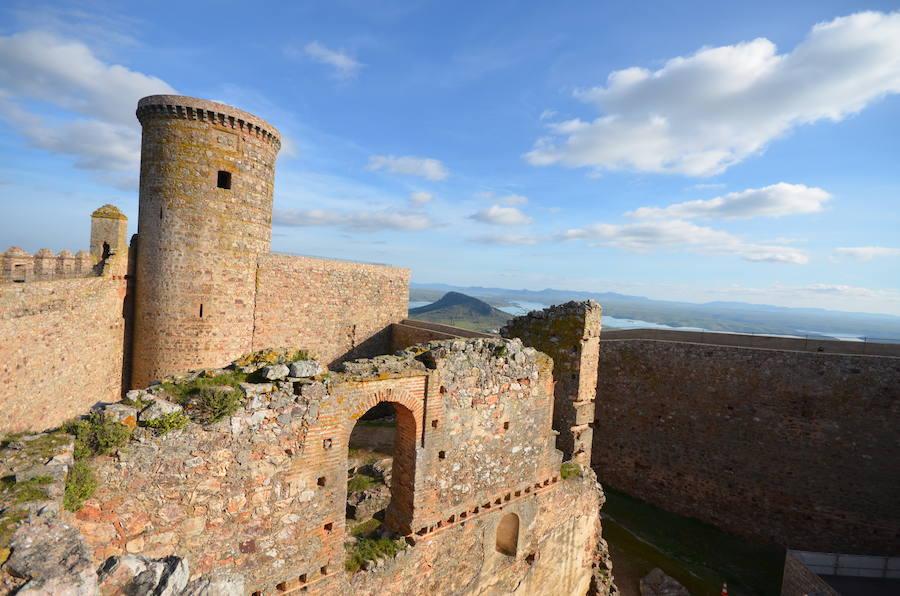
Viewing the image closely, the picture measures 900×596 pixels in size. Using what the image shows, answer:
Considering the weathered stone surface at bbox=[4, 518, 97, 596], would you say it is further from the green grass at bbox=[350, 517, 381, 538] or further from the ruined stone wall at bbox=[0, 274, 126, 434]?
the ruined stone wall at bbox=[0, 274, 126, 434]

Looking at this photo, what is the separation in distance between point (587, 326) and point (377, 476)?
19.0 ft

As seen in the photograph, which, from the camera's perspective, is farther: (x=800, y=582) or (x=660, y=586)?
(x=800, y=582)

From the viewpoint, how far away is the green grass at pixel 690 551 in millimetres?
12812

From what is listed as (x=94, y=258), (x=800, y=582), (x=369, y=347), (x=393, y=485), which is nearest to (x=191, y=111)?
(x=94, y=258)

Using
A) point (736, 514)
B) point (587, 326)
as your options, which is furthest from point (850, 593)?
point (587, 326)

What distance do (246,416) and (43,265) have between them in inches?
445

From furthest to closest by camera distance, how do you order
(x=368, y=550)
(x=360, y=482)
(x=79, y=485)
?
1. (x=360, y=482)
2. (x=368, y=550)
3. (x=79, y=485)

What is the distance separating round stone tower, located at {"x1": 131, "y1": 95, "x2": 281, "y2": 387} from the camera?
1364cm

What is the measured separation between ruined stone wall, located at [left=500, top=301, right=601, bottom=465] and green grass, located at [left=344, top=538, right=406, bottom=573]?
4.77 m

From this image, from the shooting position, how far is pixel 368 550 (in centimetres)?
690

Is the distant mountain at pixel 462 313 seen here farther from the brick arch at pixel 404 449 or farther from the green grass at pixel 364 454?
the brick arch at pixel 404 449

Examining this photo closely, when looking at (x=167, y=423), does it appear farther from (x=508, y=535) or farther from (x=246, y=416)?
(x=508, y=535)

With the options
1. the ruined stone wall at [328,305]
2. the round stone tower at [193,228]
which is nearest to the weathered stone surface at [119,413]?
the round stone tower at [193,228]

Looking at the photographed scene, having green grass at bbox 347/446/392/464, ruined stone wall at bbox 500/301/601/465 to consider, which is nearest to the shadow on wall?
green grass at bbox 347/446/392/464
